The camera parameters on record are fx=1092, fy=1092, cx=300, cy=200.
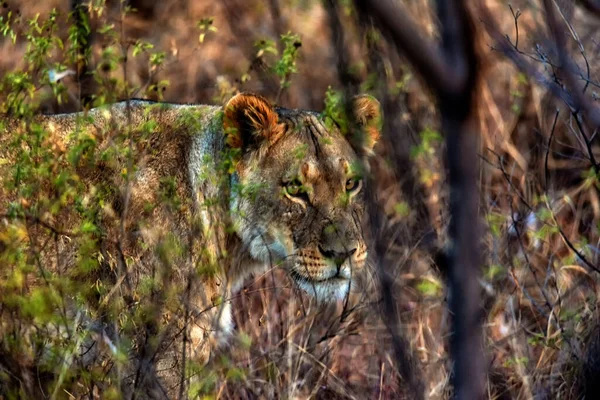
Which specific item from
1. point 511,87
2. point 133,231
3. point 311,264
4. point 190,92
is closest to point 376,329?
point 311,264

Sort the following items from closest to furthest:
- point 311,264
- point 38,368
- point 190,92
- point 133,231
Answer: point 38,368 < point 133,231 < point 311,264 < point 190,92

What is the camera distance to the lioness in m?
4.41

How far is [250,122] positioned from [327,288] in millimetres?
900

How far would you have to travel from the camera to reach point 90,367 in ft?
14.7

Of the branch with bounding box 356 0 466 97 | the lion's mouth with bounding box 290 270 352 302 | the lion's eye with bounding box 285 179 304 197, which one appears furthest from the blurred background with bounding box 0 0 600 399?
the branch with bounding box 356 0 466 97

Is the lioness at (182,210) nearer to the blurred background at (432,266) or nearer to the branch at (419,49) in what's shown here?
the blurred background at (432,266)

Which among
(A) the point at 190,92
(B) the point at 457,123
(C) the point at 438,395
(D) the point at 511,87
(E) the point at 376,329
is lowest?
(A) the point at 190,92

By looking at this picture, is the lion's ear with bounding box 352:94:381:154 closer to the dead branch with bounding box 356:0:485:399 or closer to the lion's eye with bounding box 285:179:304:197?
the lion's eye with bounding box 285:179:304:197

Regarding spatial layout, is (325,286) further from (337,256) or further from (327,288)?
(337,256)

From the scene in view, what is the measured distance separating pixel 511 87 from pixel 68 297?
531 centimetres

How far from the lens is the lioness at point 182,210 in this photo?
14.5 feet

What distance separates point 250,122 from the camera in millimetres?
5379

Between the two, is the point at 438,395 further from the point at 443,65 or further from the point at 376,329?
the point at 443,65

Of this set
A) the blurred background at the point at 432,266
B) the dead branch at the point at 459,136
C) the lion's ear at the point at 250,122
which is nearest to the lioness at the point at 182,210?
the lion's ear at the point at 250,122
